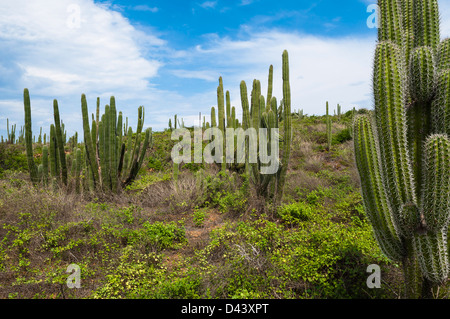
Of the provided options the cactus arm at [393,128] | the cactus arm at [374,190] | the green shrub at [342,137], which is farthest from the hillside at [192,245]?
the green shrub at [342,137]

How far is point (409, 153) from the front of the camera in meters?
3.29

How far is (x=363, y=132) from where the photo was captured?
3377 mm

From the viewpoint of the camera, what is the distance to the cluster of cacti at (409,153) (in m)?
2.89

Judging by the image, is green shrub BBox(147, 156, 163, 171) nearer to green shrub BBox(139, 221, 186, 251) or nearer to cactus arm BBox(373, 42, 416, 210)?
green shrub BBox(139, 221, 186, 251)

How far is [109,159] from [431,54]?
26.2 feet

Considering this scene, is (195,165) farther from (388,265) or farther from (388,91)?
(388,91)

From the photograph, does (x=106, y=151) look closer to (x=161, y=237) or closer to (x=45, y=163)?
(x=45, y=163)

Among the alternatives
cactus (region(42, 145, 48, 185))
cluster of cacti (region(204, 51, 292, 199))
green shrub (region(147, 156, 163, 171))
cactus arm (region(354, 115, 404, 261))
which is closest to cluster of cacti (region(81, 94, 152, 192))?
cactus (region(42, 145, 48, 185))

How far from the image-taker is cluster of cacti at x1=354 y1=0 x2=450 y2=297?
2893 millimetres

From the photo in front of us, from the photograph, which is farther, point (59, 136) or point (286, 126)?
point (59, 136)

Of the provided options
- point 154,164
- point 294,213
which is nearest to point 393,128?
point 294,213

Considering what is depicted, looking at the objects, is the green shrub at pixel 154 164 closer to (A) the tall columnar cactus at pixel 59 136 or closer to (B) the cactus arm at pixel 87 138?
(B) the cactus arm at pixel 87 138

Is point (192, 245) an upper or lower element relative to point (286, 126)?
lower

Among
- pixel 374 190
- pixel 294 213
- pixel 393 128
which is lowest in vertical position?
pixel 294 213
